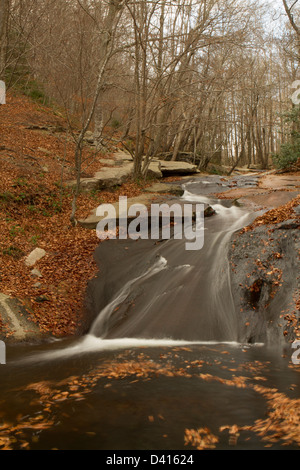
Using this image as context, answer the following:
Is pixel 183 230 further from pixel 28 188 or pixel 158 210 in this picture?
pixel 28 188

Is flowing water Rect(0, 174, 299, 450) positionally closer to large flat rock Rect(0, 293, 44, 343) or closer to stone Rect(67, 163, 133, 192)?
large flat rock Rect(0, 293, 44, 343)

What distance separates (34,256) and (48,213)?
9.73ft

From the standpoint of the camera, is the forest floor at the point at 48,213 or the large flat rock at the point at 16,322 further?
the forest floor at the point at 48,213

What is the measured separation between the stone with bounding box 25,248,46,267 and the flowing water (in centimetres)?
156

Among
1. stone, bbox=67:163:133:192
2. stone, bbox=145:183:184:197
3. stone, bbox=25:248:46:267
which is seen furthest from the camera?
stone, bbox=145:183:184:197

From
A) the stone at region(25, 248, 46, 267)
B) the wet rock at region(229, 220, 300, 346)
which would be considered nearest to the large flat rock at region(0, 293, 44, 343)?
the stone at region(25, 248, 46, 267)

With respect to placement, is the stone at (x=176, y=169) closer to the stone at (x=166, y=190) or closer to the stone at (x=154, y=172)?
the stone at (x=154, y=172)

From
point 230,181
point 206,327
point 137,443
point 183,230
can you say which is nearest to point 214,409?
point 137,443

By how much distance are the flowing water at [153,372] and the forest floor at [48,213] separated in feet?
2.05

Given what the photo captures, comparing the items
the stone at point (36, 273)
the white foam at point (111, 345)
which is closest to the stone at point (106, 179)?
the stone at point (36, 273)

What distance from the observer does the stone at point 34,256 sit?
913 centimetres

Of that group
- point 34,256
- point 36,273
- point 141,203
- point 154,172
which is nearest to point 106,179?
point 141,203

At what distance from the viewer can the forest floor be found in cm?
797

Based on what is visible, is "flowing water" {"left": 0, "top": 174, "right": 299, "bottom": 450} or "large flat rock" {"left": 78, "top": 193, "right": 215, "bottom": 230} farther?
"large flat rock" {"left": 78, "top": 193, "right": 215, "bottom": 230}
